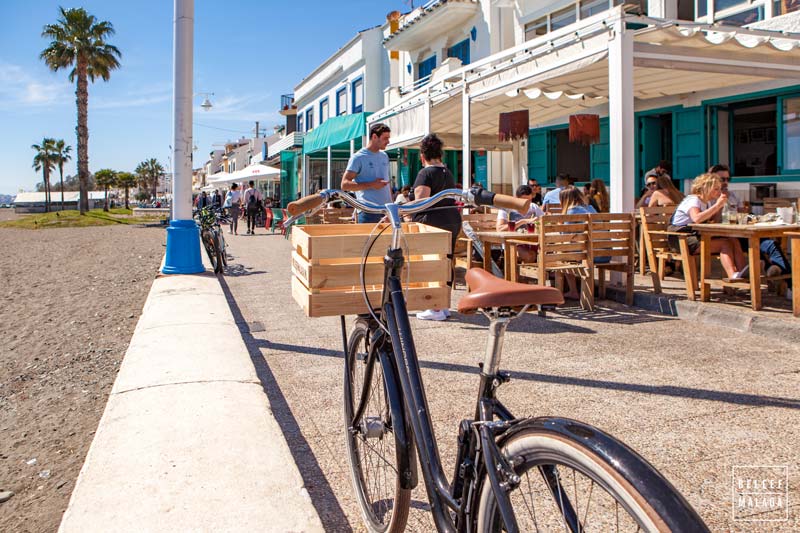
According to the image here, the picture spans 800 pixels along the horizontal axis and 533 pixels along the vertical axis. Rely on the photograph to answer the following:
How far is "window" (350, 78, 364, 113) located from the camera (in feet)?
81.9

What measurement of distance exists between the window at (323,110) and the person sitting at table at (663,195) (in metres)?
23.1

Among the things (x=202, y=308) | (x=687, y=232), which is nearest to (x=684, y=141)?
(x=687, y=232)

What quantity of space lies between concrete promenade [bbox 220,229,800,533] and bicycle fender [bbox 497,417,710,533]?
1282mm

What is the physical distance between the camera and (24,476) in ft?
9.94

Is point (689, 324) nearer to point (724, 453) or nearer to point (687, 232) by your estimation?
point (687, 232)

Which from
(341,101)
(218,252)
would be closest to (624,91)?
(218,252)

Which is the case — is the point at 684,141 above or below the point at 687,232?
above

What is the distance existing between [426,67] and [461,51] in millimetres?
2194

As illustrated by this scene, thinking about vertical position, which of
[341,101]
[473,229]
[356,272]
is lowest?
[356,272]

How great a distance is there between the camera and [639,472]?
110 cm

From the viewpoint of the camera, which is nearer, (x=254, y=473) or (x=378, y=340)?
(x=378, y=340)

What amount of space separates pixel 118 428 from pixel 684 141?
34.6ft

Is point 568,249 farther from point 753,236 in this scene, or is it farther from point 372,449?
point 372,449

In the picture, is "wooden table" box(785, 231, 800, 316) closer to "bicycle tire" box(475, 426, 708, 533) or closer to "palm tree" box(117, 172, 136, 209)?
"bicycle tire" box(475, 426, 708, 533)
